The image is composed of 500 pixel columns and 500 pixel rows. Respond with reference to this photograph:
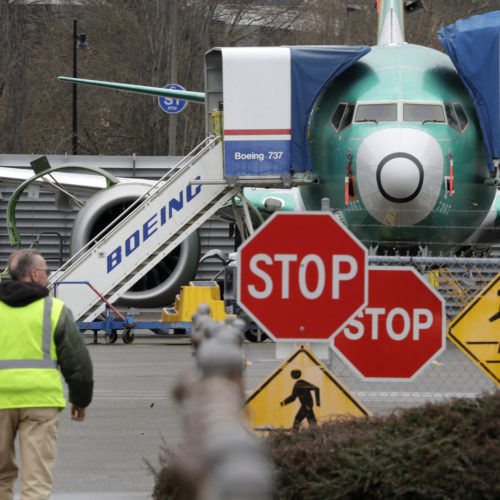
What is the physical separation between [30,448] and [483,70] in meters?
11.9

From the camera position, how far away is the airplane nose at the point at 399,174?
593 inches

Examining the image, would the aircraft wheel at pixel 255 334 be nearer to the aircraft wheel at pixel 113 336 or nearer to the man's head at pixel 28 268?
the aircraft wheel at pixel 113 336

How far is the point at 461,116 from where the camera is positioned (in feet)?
54.8

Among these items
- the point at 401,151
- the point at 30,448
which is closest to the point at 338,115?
the point at 401,151

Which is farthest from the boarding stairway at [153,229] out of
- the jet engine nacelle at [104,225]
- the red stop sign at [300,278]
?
the red stop sign at [300,278]

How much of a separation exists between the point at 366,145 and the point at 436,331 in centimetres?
870

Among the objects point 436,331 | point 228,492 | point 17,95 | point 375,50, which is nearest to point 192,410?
point 228,492

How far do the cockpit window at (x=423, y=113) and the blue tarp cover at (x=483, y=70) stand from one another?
0.56 meters

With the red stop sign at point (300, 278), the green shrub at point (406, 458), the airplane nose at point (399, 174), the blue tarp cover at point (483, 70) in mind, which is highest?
the blue tarp cover at point (483, 70)

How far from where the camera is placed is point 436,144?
624 inches

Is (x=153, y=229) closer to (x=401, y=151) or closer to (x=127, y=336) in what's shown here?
(x=127, y=336)

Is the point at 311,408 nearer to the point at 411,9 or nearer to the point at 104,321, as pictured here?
the point at 104,321

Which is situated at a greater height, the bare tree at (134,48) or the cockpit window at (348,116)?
the bare tree at (134,48)

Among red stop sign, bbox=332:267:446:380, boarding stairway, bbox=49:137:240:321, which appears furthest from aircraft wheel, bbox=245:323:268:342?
red stop sign, bbox=332:267:446:380
